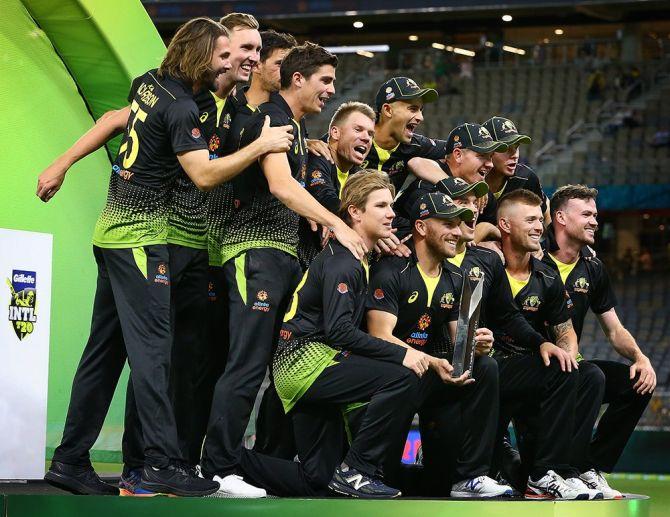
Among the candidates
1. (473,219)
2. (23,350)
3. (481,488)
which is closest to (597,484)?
(481,488)

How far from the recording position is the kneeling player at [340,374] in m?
4.95

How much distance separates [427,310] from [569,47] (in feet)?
57.8

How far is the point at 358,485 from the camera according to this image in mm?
4887

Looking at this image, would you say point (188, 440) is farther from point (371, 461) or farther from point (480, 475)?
point (480, 475)

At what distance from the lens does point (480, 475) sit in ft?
17.3

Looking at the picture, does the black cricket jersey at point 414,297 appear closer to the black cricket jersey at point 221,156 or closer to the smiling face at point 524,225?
the smiling face at point 524,225

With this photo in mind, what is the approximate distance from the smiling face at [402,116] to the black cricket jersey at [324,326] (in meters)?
1.13

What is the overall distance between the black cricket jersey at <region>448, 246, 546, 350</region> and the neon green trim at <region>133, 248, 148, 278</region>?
5.13 ft

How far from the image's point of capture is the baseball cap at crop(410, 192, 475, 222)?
5352 mm

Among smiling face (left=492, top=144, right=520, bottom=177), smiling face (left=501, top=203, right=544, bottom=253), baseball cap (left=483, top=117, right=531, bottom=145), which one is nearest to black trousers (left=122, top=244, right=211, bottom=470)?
smiling face (left=501, top=203, right=544, bottom=253)

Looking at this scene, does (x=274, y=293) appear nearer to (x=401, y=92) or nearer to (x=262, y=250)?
(x=262, y=250)

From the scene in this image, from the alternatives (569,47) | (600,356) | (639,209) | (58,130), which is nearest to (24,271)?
(58,130)

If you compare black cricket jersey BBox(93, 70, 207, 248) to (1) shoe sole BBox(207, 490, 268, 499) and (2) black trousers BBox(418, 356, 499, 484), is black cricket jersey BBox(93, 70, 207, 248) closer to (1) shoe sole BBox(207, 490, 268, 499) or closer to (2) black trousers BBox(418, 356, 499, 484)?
(1) shoe sole BBox(207, 490, 268, 499)

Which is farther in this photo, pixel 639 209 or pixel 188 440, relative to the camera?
pixel 639 209
